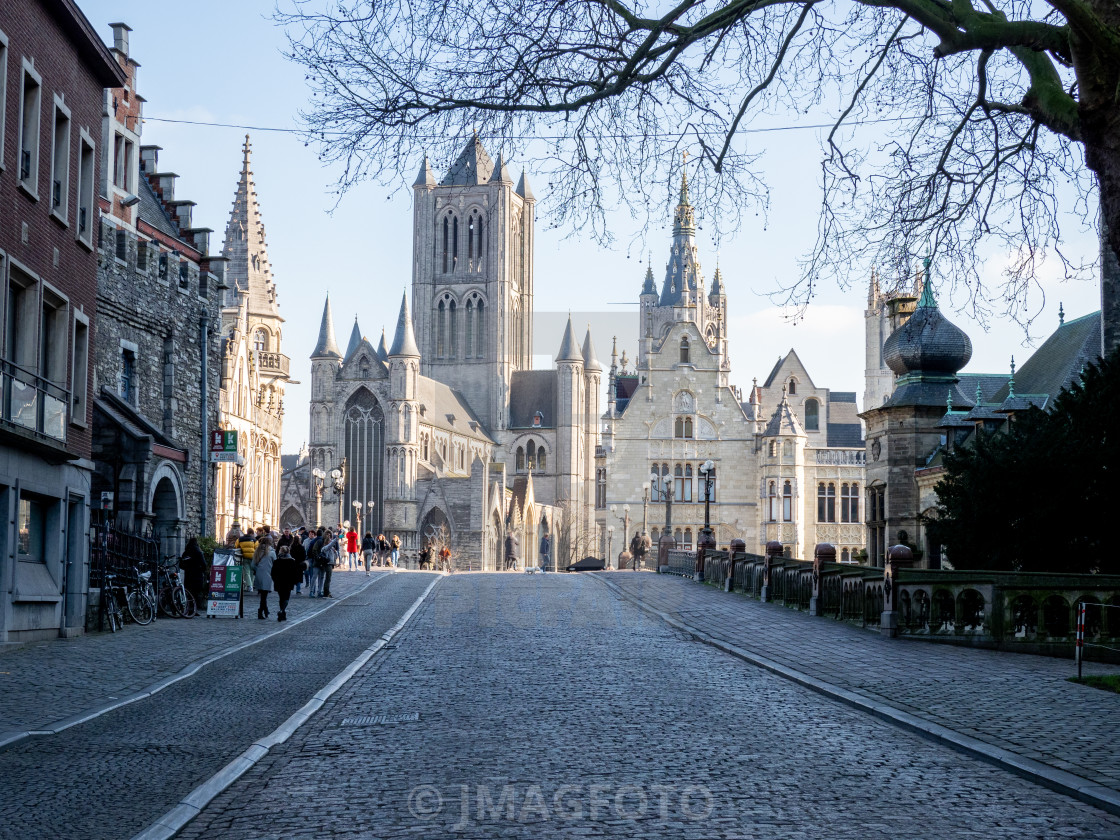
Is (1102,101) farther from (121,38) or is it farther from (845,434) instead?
(845,434)

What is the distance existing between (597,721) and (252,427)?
187 ft

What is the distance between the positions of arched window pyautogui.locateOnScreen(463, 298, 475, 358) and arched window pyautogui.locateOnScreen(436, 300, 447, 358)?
1.99 m

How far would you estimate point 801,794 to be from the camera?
8305 mm

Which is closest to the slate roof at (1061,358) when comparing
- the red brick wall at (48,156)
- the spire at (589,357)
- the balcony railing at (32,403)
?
the red brick wall at (48,156)

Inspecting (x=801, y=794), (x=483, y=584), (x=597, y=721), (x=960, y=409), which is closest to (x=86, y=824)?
(x=801, y=794)

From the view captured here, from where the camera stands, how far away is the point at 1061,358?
43.5 m

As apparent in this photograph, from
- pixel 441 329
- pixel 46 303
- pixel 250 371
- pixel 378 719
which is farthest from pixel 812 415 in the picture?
pixel 378 719

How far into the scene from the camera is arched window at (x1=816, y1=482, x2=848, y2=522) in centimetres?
9175

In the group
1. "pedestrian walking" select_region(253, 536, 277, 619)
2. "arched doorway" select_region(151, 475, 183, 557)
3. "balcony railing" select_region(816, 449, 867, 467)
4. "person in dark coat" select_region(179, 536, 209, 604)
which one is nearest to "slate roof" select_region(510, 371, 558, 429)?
"balcony railing" select_region(816, 449, 867, 467)

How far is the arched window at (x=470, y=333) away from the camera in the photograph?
427ft

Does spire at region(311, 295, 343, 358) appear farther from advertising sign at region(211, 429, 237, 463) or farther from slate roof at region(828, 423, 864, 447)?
advertising sign at region(211, 429, 237, 463)

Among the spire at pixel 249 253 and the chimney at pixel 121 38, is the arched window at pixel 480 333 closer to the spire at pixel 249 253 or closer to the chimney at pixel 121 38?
the spire at pixel 249 253

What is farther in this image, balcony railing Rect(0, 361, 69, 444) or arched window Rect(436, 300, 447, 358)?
arched window Rect(436, 300, 447, 358)

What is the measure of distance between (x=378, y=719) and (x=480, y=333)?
4704 inches
